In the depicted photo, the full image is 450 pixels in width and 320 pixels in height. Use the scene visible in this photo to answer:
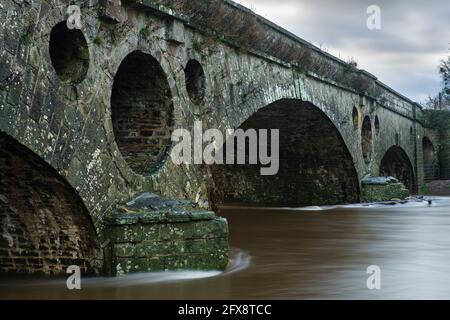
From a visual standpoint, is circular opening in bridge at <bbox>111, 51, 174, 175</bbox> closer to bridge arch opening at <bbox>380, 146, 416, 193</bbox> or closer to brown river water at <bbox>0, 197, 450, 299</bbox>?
brown river water at <bbox>0, 197, 450, 299</bbox>

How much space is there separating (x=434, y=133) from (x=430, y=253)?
26.1m

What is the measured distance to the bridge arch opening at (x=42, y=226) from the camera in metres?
6.84

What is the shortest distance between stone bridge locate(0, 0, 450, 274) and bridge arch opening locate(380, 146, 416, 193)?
57.4 feet

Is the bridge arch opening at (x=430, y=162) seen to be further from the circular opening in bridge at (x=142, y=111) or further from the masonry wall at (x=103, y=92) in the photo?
the circular opening in bridge at (x=142, y=111)

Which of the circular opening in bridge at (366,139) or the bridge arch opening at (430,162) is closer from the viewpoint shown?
the circular opening in bridge at (366,139)

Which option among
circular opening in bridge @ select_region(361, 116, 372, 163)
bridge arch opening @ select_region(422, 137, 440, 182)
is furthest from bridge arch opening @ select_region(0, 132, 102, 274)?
bridge arch opening @ select_region(422, 137, 440, 182)

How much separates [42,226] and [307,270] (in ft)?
11.0

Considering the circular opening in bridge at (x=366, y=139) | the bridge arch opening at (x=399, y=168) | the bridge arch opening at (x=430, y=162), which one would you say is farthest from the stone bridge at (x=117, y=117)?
the bridge arch opening at (x=430, y=162)

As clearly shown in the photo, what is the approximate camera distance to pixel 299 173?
2083 cm

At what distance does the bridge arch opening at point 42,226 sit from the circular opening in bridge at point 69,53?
1.25 metres

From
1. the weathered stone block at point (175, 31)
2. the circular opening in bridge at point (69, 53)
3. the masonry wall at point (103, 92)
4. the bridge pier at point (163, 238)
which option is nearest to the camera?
the masonry wall at point (103, 92)

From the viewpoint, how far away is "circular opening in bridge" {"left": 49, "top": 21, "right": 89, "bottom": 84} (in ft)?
23.8
